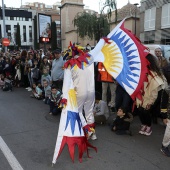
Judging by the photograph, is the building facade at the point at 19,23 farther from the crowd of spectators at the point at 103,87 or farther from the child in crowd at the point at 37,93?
the child in crowd at the point at 37,93

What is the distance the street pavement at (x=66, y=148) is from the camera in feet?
11.0

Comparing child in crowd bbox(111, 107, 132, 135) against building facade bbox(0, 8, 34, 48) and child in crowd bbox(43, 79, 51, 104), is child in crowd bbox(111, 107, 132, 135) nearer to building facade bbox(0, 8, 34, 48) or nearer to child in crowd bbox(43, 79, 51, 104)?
child in crowd bbox(43, 79, 51, 104)

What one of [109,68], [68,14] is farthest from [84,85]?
[68,14]

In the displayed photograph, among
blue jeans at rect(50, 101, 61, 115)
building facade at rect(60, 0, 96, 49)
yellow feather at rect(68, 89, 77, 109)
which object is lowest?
blue jeans at rect(50, 101, 61, 115)

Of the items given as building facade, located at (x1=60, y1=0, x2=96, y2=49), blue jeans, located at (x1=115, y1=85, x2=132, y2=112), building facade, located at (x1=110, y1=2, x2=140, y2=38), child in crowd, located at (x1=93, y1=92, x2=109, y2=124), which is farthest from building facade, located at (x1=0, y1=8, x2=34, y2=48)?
blue jeans, located at (x1=115, y1=85, x2=132, y2=112)

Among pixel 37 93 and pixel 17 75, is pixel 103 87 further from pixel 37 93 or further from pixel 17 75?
pixel 17 75

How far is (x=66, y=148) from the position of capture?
3924 millimetres

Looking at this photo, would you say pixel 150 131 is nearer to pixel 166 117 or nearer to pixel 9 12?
pixel 166 117

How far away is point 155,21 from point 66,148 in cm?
2387

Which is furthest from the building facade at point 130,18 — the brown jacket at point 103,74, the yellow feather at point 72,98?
the yellow feather at point 72,98

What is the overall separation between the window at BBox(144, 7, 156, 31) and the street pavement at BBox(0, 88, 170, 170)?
72.7 ft

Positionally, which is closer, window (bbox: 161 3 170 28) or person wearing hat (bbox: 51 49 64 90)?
person wearing hat (bbox: 51 49 64 90)

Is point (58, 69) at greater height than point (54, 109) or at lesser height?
greater

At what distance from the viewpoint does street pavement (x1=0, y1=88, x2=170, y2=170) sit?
3342 millimetres
